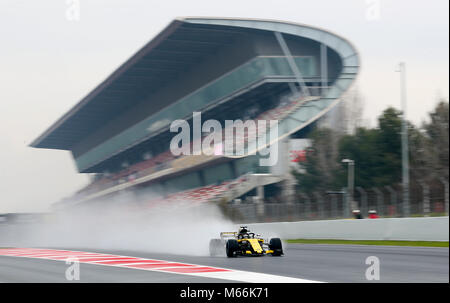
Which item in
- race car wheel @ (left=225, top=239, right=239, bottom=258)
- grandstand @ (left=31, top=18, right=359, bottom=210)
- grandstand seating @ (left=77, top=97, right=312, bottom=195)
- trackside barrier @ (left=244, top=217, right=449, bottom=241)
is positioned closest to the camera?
race car wheel @ (left=225, top=239, right=239, bottom=258)

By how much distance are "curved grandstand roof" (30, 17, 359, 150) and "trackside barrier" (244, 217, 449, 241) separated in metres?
17.2

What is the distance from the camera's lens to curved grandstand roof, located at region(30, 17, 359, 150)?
4316 cm

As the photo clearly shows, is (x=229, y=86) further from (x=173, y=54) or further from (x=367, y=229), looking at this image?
(x=367, y=229)

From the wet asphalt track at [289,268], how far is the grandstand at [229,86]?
87.0ft

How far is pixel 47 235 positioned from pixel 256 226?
896 cm

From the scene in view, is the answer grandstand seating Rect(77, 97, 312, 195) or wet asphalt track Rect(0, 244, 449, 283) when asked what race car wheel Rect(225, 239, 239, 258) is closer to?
wet asphalt track Rect(0, 244, 449, 283)

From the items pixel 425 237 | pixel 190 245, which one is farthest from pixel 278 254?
pixel 425 237

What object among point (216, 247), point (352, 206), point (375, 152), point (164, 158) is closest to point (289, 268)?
point (216, 247)

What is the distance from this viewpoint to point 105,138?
6956 cm

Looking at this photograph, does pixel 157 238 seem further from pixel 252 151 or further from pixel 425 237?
pixel 252 151

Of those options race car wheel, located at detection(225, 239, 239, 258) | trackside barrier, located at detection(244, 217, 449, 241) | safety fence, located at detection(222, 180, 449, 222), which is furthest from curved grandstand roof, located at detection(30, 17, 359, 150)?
race car wheel, located at detection(225, 239, 239, 258)

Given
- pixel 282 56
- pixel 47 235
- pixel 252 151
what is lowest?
pixel 47 235

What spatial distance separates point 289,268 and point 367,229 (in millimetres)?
11287
